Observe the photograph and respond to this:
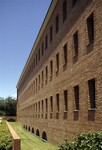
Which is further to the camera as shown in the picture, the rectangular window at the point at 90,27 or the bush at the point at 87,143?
the rectangular window at the point at 90,27

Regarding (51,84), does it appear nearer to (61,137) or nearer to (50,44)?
(50,44)

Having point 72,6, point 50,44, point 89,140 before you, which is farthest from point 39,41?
point 89,140

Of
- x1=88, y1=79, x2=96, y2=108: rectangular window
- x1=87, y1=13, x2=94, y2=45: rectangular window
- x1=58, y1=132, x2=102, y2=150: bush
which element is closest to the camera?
x1=58, y1=132, x2=102, y2=150: bush

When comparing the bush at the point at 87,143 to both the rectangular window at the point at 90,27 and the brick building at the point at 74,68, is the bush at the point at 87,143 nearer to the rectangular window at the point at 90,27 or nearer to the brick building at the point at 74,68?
the brick building at the point at 74,68

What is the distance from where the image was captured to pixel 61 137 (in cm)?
2478

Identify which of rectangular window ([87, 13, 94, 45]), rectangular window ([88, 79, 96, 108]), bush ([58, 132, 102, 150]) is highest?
rectangular window ([87, 13, 94, 45])

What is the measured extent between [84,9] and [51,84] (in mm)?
12021

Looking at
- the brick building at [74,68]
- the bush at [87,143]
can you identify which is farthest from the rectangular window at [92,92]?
the bush at [87,143]

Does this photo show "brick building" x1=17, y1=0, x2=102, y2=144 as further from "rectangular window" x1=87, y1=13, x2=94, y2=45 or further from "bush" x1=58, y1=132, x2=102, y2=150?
"bush" x1=58, y1=132, x2=102, y2=150

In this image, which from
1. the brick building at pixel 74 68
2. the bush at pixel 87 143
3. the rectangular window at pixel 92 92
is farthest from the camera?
the rectangular window at pixel 92 92

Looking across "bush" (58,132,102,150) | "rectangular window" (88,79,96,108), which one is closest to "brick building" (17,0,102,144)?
"rectangular window" (88,79,96,108)

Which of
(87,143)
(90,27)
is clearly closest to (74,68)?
(90,27)

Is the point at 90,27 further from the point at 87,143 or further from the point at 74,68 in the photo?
the point at 87,143

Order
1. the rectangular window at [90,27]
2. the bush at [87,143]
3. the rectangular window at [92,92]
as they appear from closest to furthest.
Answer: the bush at [87,143], the rectangular window at [92,92], the rectangular window at [90,27]
